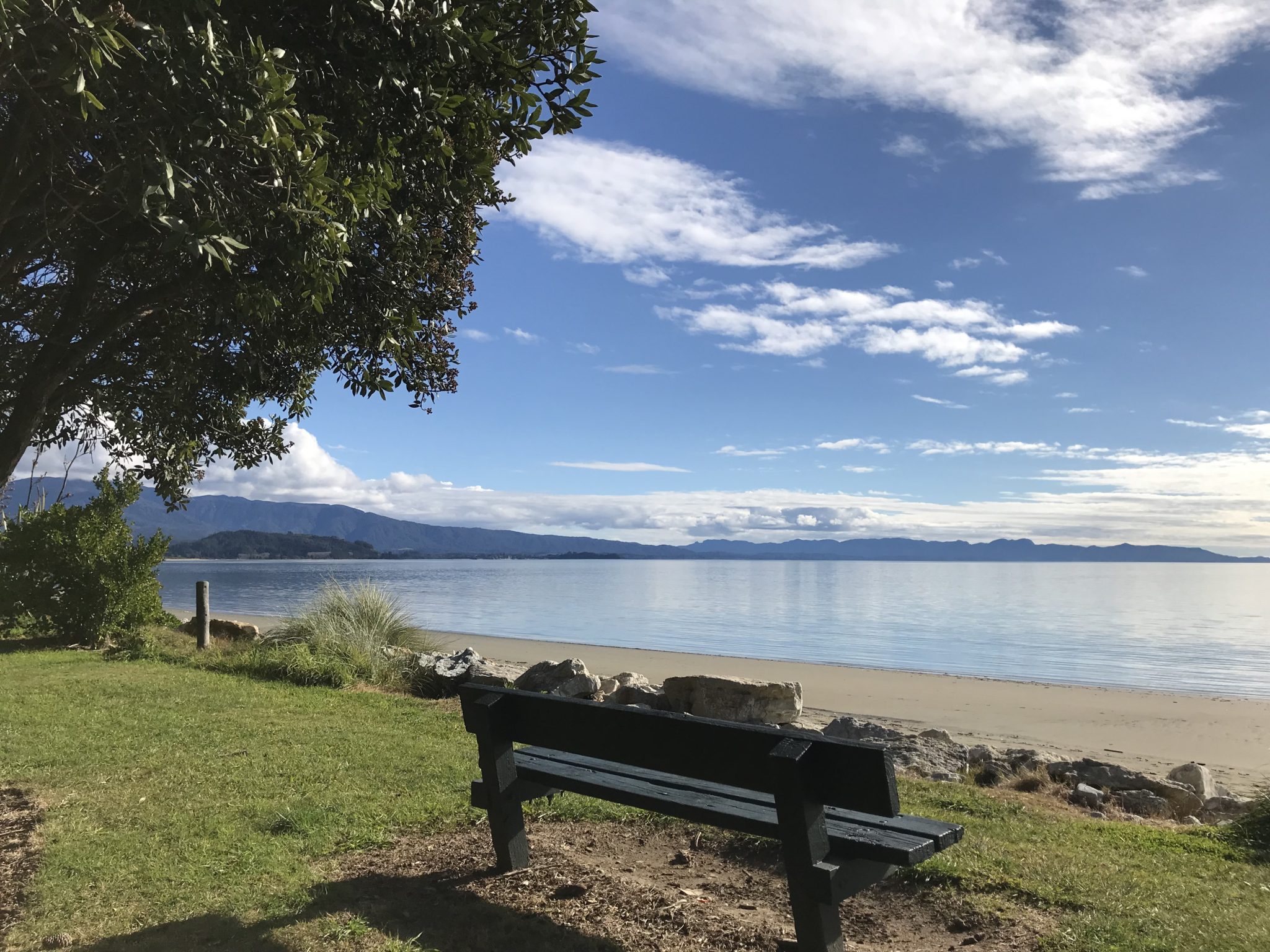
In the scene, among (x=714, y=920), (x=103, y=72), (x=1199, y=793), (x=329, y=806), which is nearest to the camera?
(x=103, y=72)

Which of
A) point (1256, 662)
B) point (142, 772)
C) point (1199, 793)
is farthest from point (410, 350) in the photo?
point (1256, 662)

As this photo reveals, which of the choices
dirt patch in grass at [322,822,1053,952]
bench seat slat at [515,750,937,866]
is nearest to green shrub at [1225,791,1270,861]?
dirt patch in grass at [322,822,1053,952]

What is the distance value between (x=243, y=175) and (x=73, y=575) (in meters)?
14.8

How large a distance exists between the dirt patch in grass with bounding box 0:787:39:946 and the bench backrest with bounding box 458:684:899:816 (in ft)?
7.85

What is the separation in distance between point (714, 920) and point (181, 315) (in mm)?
6362

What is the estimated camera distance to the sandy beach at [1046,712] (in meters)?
13.6

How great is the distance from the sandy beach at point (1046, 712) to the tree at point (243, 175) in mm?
10680

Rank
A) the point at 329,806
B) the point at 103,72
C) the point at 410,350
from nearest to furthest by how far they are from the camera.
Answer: the point at 103,72 → the point at 329,806 → the point at 410,350

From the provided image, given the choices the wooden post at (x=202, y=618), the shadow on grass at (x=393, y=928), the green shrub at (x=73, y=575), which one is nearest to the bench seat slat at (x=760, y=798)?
the shadow on grass at (x=393, y=928)

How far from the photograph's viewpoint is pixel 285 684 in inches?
472

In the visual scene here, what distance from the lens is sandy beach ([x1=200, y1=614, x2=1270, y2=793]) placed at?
44.5 feet

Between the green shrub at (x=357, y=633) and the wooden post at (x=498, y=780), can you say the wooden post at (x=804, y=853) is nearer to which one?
the wooden post at (x=498, y=780)

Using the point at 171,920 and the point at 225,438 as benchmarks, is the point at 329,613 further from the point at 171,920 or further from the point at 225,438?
the point at 171,920

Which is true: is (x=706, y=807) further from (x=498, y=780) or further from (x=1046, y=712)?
(x=1046, y=712)
